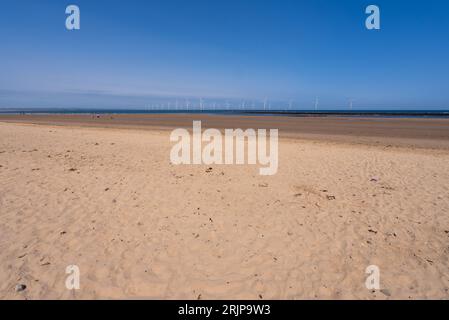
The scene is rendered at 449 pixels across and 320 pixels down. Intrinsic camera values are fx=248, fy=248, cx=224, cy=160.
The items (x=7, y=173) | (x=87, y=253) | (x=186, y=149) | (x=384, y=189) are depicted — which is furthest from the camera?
(x=186, y=149)

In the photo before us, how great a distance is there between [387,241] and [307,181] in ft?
13.0

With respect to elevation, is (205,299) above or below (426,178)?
below

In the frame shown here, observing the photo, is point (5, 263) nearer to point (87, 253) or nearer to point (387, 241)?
point (87, 253)

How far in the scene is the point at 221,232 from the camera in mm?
5367

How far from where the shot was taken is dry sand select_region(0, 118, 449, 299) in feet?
12.6

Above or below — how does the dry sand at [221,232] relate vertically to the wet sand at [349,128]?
below

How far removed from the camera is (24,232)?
5.08m

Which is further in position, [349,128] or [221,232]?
[349,128]

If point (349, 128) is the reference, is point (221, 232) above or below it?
below

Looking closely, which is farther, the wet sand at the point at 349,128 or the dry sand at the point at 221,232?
the wet sand at the point at 349,128

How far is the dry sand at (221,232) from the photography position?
3.85 meters
